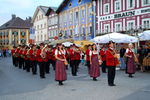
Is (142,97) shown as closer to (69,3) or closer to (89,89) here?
(89,89)

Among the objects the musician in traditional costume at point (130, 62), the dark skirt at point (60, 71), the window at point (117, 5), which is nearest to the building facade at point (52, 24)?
the window at point (117, 5)

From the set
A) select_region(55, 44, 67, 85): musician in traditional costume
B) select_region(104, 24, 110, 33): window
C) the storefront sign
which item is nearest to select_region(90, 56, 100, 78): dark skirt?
select_region(55, 44, 67, 85): musician in traditional costume

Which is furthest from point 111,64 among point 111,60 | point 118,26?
point 118,26

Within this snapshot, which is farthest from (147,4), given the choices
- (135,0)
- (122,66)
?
(122,66)

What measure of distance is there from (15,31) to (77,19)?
4781 cm

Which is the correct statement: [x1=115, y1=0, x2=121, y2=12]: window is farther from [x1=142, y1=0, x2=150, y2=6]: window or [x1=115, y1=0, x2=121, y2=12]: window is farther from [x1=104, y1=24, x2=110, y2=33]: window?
[x1=142, y1=0, x2=150, y2=6]: window

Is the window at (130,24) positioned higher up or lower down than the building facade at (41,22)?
lower down

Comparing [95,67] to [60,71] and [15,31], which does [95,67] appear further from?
[15,31]

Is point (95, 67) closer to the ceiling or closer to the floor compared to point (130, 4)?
closer to the floor

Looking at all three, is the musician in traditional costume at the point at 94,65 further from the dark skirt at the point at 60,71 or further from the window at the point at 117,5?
the window at the point at 117,5

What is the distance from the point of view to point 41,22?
57.0 m

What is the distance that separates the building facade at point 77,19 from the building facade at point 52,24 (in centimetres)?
158

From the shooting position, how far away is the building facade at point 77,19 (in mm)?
37062

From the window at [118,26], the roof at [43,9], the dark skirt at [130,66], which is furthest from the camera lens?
the roof at [43,9]
